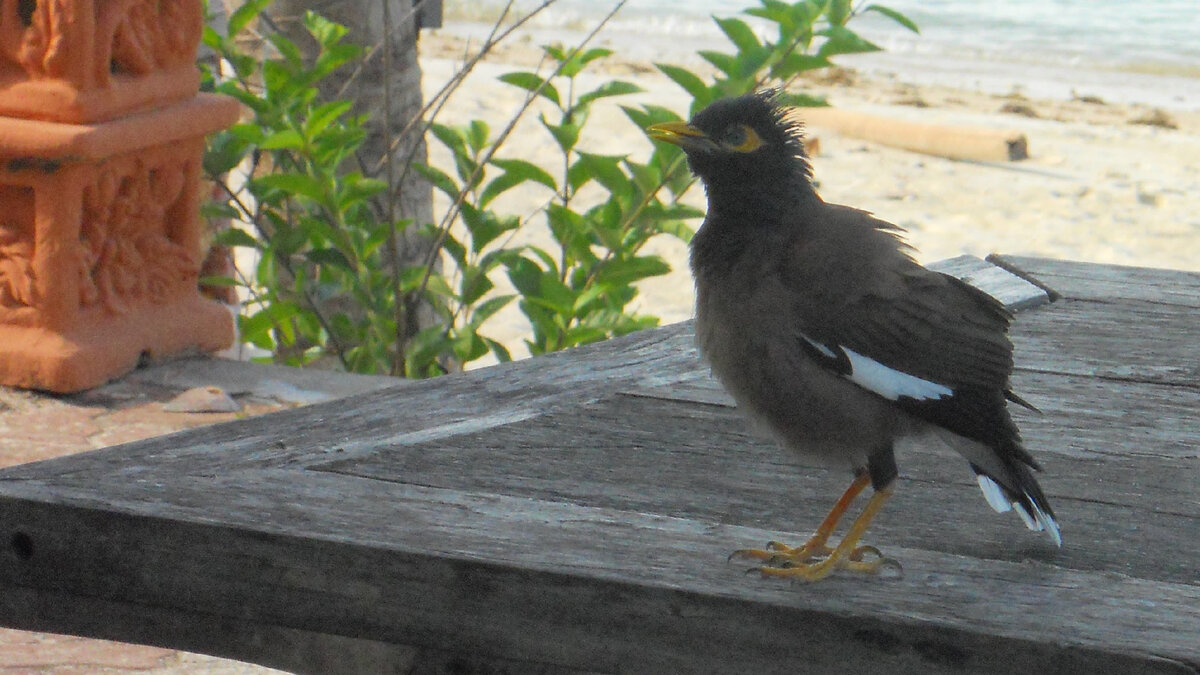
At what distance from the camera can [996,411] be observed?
1688mm

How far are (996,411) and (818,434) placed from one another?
21 centimetres

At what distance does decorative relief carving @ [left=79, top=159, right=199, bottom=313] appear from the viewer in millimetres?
3861

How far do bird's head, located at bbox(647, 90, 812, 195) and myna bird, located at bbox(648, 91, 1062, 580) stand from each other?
0.07m

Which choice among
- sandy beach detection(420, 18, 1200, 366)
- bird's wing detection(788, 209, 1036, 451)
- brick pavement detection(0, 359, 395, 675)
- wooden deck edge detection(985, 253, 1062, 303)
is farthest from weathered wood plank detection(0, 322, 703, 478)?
sandy beach detection(420, 18, 1200, 366)

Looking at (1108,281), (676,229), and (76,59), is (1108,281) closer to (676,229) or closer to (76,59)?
(676,229)

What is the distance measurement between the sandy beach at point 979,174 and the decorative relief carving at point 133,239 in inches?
91.7

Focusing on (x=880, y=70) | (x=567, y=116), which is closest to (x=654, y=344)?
(x=567, y=116)

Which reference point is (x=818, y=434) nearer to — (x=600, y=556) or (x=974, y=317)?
(x=974, y=317)

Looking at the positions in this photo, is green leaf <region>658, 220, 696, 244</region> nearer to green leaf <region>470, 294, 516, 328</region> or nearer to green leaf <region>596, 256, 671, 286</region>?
green leaf <region>596, 256, 671, 286</region>

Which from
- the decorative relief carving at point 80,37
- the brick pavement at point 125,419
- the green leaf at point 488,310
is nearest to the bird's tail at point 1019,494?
the brick pavement at point 125,419

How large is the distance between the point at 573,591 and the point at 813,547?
1.19 ft

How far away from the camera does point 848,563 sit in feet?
4.93

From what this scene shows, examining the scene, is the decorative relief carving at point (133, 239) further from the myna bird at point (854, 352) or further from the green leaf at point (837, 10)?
the myna bird at point (854, 352)

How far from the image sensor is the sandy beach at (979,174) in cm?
844
